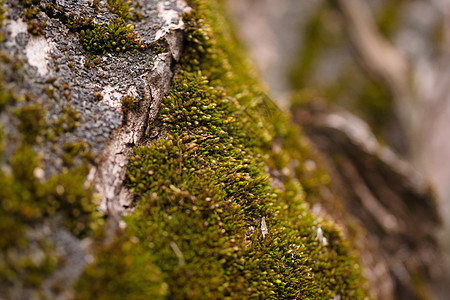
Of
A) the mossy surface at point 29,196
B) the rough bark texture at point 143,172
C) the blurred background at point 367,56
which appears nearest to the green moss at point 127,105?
the rough bark texture at point 143,172

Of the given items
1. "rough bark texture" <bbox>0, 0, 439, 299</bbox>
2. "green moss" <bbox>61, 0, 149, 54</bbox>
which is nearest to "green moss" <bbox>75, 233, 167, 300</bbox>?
"rough bark texture" <bbox>0, 0, 439, 299</bbox>

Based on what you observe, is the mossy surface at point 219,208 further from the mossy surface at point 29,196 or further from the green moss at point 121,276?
the mossy surface at point 29,196

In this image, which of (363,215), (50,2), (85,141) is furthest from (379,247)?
(50,2)

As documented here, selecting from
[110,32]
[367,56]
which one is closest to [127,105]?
[110,32]

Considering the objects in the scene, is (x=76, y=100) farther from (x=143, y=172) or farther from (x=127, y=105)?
(x=143, y=172)

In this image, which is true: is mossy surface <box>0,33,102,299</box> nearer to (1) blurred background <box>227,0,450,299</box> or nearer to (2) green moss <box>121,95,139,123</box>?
(2) green moss <box>121,95,139,123</box>
